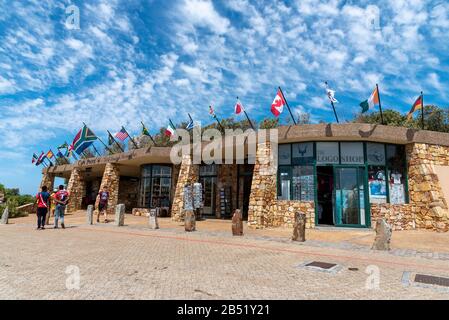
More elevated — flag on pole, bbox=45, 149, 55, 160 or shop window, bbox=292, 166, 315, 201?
flag on pole, bbox=45, 149, 55, 160

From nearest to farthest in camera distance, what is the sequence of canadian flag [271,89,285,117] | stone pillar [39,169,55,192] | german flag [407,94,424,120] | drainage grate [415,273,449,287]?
drainage grate [415,273,449,287] → german flag [407,94,424,120] → canadian flag [271,89,285,117] → stone pillar [39,169,55,192]

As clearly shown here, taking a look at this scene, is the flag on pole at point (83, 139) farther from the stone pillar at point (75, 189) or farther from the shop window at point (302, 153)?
the shop window at point (302, 153)

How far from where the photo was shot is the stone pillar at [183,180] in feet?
55.5

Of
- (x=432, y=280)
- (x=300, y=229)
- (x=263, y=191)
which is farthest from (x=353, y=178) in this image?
(x=432, y=280)

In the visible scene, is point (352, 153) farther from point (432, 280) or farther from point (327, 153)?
point (432, 280)

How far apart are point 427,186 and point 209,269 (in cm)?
1163

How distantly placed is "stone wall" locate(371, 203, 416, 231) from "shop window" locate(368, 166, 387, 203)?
16.4 inches

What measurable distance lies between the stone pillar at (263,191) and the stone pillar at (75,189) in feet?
58.7

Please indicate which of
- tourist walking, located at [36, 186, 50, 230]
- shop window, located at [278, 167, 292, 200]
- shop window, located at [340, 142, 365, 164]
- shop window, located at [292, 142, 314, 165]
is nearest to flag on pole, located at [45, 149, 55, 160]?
tourist walking, located at [36, 186, 50, 230]

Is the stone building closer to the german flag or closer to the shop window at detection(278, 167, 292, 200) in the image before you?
the shop window at detection(278, 167, 292, 200)

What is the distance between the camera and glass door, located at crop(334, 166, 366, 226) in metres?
13.3

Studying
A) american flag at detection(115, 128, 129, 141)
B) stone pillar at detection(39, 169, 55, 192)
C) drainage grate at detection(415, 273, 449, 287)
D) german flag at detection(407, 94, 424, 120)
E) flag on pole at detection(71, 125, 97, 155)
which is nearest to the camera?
drainage grate at detection(415, 273, 449, 287)

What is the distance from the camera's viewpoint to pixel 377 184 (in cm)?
1345

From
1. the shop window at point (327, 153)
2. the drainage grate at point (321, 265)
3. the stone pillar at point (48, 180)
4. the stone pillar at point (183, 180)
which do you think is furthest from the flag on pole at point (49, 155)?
the drainage grate at point (321, 265)
